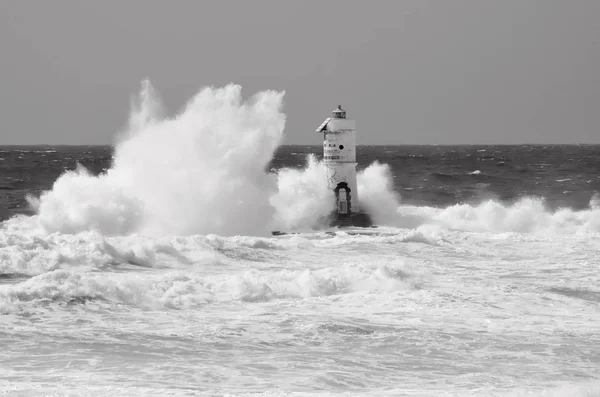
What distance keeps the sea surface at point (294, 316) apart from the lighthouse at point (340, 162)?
11.4 feet

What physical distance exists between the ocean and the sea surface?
1.7 inches

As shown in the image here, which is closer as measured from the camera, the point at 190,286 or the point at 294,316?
the point at 294,316

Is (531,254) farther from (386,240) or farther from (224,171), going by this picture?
(224,171)

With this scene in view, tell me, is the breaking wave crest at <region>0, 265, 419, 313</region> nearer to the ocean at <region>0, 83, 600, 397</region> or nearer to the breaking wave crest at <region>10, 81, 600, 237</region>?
the ocean at <region>0, 83, 600, 397</region>

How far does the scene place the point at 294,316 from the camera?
13.7m

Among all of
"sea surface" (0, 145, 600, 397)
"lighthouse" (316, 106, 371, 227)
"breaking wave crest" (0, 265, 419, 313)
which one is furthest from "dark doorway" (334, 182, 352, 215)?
"breaking wave crest" (0, 265, 419, 313)

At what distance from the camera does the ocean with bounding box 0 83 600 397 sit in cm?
1057

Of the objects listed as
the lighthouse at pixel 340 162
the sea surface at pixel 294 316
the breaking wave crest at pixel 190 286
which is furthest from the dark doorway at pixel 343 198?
the breaking wave crest at pixel 190 286

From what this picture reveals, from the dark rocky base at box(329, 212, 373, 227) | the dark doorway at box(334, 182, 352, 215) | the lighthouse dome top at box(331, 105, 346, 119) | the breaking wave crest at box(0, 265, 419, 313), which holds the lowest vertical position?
the dark rocky base at box(329, 212, 373, 227)

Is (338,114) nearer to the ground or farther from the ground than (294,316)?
farther from the ground

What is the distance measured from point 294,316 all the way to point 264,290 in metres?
1.67

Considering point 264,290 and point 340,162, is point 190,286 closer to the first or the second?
point 264,290

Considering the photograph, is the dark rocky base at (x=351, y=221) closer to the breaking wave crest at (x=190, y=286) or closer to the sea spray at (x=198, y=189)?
the sea spray at (x=198, y=189)

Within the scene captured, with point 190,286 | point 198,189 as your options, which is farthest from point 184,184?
point 190,286
